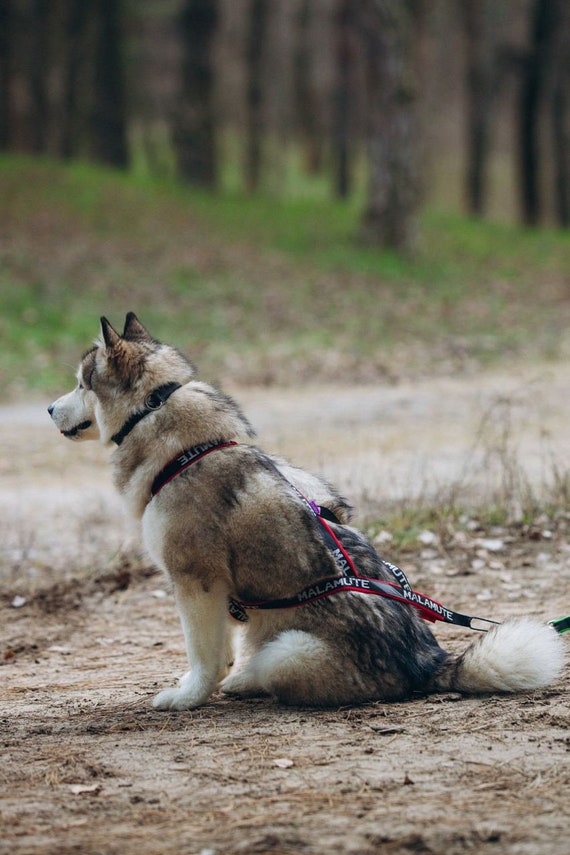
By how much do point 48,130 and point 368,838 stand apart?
110 ft

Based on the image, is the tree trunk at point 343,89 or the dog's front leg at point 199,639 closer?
the dog's front leg at point 199,639

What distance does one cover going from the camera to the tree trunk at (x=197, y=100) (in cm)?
2830

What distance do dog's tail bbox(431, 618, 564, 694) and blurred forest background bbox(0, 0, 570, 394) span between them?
31.5 ft

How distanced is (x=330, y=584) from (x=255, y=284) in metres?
16.0

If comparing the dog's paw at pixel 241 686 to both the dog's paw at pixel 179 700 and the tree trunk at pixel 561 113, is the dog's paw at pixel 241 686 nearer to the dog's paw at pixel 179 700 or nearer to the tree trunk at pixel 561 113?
the dog's paw at pixel 179 700

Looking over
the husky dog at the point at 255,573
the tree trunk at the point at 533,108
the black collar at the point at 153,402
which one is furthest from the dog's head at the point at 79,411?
the tree trunk at the point at 533,108

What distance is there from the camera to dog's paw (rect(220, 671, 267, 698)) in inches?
183

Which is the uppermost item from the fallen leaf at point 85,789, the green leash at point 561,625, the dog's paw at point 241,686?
the green leash at point 561,625

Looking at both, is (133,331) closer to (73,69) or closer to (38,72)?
(38,72)

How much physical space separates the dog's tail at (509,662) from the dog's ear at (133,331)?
212 cm

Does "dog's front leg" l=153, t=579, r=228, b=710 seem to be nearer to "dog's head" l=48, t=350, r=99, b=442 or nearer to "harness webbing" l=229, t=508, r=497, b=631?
"harness webbing" l=229, t=508, r=497, b=631

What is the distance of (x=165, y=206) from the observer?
1030 inches

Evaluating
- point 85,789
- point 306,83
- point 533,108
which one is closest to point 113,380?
point 85,789

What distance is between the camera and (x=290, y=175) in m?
41.4
